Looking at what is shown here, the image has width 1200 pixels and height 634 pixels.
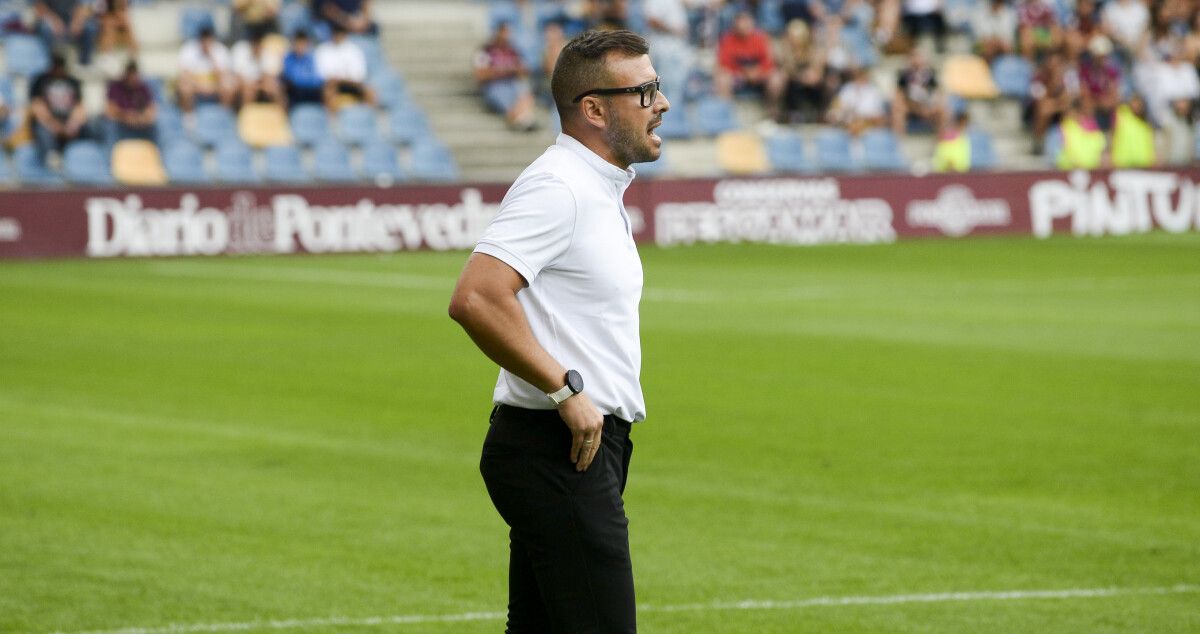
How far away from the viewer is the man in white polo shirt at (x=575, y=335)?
439cm

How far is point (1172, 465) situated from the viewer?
10586mm

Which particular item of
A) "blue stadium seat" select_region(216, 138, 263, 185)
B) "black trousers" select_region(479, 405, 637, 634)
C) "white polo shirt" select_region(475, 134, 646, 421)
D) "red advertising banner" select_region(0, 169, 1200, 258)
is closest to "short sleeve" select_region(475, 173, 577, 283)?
"white polo shirt" select_region(475, 134, 646, 421)

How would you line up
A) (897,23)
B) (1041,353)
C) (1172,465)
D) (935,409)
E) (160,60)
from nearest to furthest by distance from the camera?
(1172,465)
(935,409)
(1041,353)
(160,60)
(897,23)

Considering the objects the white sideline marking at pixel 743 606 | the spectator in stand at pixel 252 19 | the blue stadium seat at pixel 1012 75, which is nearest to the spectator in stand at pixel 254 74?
the spectator in stand at pixel 252 19

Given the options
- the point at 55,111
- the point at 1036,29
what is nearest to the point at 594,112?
the point at 55,111

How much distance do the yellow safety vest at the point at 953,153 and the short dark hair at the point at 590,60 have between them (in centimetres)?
2888

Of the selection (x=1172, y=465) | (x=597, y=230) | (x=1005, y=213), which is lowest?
(x=1005, y=213)

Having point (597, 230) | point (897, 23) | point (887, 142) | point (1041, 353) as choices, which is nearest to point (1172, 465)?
point (1041, 353)

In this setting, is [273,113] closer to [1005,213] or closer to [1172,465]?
[1005,213]

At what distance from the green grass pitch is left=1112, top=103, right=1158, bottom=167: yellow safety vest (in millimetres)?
14516

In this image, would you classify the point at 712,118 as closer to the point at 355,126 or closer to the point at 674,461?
the point at 355,126

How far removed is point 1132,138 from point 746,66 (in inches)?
289

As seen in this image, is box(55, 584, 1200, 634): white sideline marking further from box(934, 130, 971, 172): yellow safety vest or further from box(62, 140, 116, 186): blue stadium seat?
box(934, 130, 971, 172): yellow safety vest

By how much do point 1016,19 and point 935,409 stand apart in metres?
27.3
